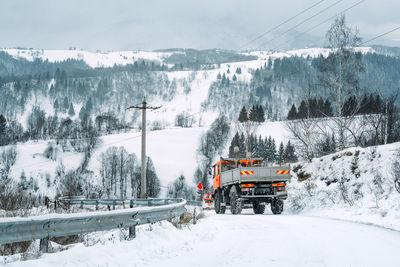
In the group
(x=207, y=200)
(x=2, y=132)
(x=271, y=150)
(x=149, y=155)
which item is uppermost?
(x=2, y=132)

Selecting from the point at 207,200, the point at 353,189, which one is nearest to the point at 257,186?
the point at 353,189

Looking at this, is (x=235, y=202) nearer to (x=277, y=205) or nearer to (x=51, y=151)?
(x=277, y=205)

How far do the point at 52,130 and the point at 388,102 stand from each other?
173523mm

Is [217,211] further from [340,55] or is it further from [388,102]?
[388,102]

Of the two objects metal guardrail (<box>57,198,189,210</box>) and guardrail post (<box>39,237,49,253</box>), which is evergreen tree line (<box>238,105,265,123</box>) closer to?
metal guardrail (<box>57,198,189,210</box>)

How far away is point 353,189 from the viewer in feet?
56.3

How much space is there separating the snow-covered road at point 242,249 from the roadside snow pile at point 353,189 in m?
3.47

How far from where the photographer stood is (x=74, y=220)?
5.68 metres

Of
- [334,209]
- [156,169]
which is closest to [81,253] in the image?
[334,209]

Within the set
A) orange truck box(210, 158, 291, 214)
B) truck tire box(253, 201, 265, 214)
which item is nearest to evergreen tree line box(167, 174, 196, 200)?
truck tire box(253, 201, 265, 214)

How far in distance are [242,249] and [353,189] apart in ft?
36.9

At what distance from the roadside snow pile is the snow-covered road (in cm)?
347

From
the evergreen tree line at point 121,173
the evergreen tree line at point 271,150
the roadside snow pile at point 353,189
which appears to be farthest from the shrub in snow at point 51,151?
the roadside snow pile at point 353,189

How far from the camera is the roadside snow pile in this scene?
13.4 meters
